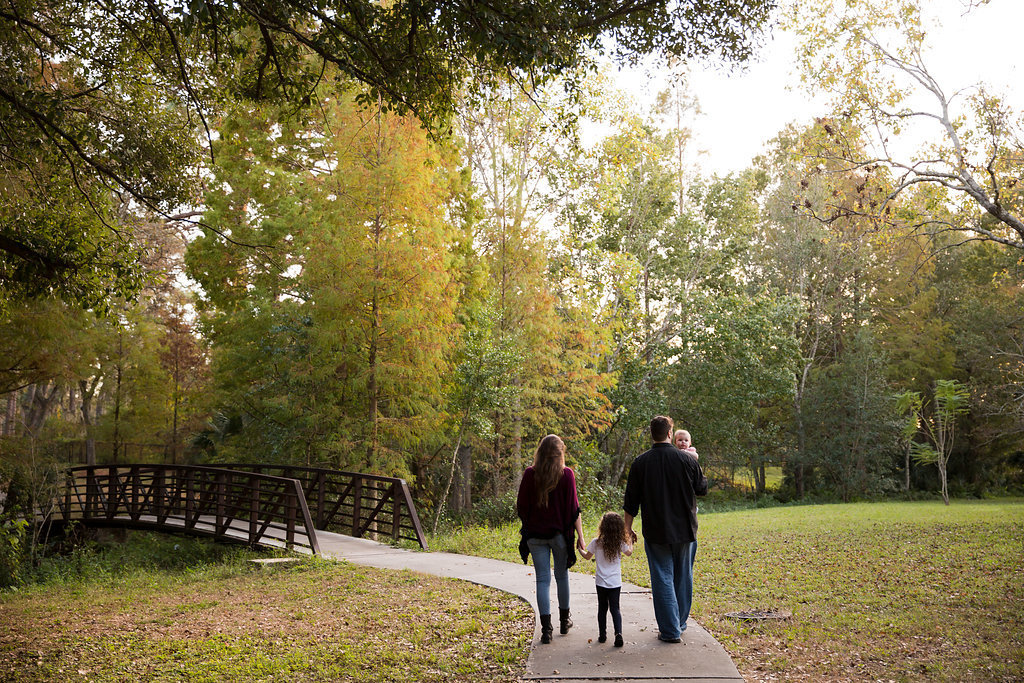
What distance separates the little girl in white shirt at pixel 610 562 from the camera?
5.79 metres

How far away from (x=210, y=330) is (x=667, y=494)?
16.8m

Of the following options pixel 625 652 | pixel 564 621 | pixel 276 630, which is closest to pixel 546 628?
pixel 564 621

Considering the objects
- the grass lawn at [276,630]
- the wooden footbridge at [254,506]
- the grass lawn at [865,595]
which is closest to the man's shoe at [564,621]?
the grass lawn at [276,630]

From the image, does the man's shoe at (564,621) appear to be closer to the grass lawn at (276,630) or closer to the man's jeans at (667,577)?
the grass lawn at (276,630)

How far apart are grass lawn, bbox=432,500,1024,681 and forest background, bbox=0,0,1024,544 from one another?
4.54m

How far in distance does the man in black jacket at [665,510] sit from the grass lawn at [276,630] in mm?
1168

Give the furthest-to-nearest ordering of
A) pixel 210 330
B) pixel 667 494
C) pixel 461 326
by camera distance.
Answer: pixel 210 330, pixel 461 326, pixel 667 494

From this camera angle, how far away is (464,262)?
17.6 m

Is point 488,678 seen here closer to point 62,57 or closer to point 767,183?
point 62,57

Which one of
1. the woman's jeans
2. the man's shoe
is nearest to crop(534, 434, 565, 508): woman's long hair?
the woman's jeans

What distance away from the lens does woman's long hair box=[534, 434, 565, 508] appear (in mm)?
5883

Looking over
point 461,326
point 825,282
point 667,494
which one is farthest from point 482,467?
point 825,282

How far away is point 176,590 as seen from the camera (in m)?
10.2

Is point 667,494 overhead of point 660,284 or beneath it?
beneath
